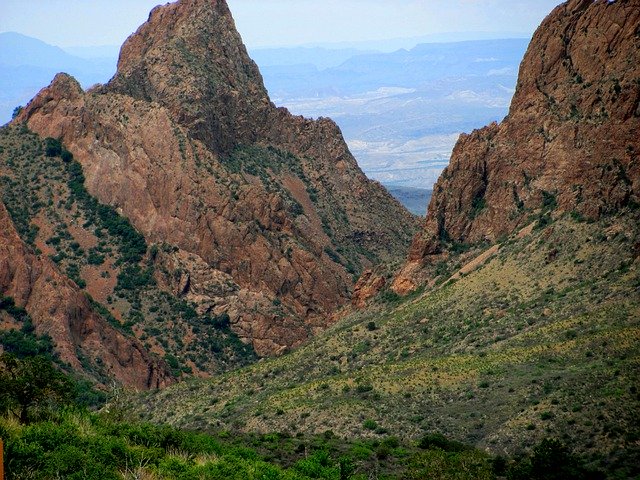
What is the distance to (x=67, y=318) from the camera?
94.9 m

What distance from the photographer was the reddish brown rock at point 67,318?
94.1m

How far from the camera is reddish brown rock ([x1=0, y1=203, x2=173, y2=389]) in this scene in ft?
309

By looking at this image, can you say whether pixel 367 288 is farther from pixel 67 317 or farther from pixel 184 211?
pixel 67 317

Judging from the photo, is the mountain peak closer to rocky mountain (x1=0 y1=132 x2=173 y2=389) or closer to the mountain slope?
rocky mountain (x1=0 y1=132 x2=173 y2=389)

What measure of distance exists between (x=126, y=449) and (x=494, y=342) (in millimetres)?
32721

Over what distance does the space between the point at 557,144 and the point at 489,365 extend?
28044mm

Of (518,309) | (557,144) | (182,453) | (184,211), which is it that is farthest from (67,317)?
(182,453)

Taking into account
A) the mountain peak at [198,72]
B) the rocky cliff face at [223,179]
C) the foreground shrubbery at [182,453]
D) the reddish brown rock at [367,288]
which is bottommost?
the foreground shrubbery at [182,453]

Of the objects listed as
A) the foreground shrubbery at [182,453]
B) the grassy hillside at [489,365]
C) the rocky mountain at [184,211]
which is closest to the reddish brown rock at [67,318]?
the rocky mountain at [184,211]

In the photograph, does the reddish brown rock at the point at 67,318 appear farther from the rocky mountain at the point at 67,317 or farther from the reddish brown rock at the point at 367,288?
the reddish brown rock at the point at 367,288

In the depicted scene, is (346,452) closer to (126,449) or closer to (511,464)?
(511,464)

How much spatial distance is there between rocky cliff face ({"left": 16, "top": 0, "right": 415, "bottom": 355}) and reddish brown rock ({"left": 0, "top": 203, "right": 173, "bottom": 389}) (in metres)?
12.0

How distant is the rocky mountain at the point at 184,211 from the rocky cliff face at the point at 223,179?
0.52 ft

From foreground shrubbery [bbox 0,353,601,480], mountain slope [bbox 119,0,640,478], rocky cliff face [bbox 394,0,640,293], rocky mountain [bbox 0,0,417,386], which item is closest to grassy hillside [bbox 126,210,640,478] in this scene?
mountain slope [bbox 119,0,640,478]
